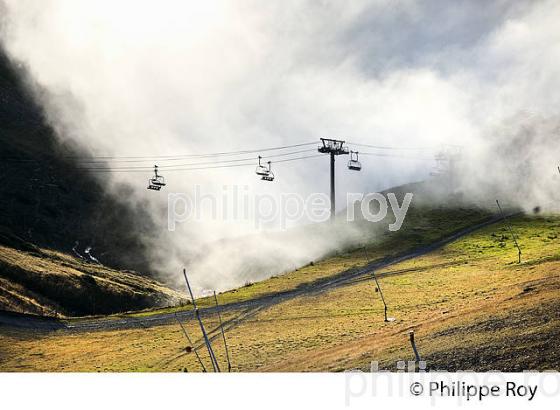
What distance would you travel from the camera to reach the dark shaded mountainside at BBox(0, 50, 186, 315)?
1789 inches

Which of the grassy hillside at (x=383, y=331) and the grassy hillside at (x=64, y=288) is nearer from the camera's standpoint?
the grassy hillside at (x=383, y=331)

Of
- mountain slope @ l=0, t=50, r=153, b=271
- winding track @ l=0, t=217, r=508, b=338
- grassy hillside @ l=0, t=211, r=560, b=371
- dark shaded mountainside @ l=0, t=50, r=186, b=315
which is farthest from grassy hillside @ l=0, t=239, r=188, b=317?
grassy hillside @ l=0, t=211, r=560, b=371

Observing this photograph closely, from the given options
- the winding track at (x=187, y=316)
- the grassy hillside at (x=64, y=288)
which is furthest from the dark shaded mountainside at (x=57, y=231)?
the winding track at (x=187, y=316)

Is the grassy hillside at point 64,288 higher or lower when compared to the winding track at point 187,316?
higher

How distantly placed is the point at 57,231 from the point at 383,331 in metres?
48.2

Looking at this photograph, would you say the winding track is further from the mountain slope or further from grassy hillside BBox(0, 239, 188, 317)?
the mountain slope

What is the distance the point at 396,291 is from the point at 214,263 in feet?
115

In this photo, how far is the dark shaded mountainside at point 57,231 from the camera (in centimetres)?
4544

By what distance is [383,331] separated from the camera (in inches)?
970

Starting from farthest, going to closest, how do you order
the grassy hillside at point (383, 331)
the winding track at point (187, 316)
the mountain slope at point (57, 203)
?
the mountain slope at point (57, 203)
the winding track at point (187, 316)
the grassy hillside at point (383, 331)

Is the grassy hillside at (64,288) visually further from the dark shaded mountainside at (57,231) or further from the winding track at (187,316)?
the winding track at (187,316)

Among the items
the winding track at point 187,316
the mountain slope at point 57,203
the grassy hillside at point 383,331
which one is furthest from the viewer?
the mountain slope at point 57,203

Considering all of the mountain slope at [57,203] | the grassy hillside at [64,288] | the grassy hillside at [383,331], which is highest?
the mountain slope at [57,203]

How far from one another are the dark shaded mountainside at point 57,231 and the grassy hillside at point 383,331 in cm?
1311
